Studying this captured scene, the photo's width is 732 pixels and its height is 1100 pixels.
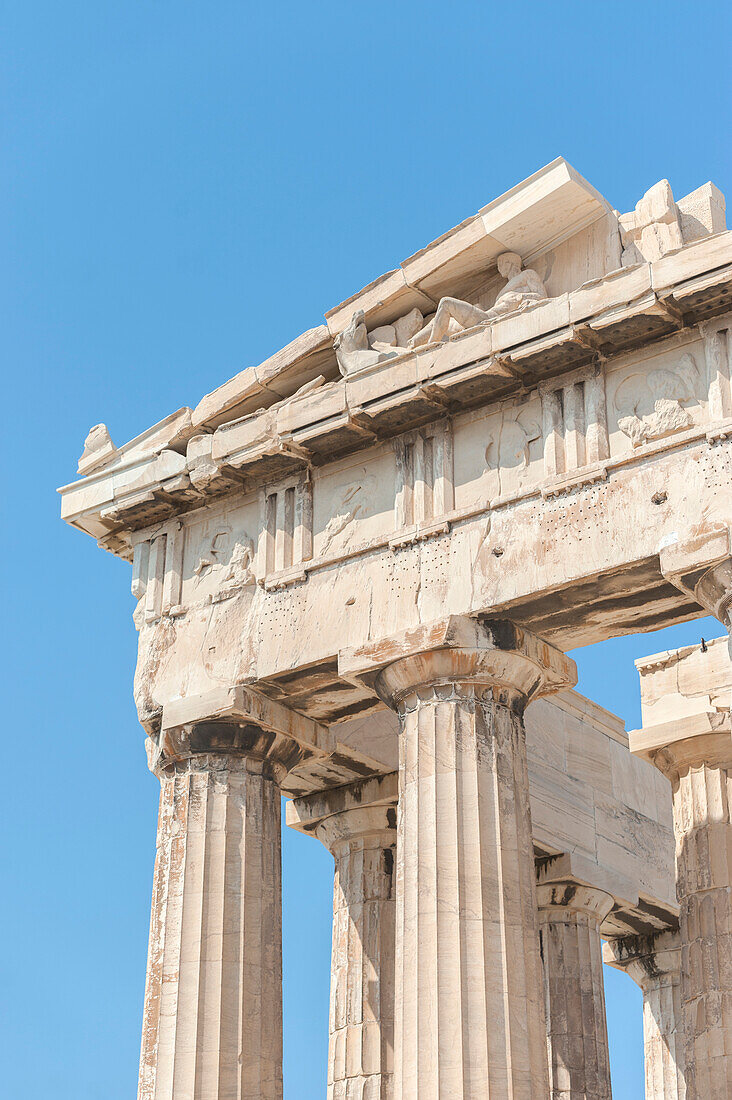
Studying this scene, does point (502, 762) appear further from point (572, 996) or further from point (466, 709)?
point (572, 996)

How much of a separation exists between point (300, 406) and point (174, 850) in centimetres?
659

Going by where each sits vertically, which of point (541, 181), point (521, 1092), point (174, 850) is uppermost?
point (541, 181)

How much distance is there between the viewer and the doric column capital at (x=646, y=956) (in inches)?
1341

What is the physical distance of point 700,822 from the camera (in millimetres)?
27797

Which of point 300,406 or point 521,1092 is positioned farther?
point 300,406

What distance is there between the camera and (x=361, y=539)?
24797 millimetres

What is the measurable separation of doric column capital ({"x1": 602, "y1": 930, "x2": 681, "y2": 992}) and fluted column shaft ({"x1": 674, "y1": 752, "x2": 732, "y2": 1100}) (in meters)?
6.48

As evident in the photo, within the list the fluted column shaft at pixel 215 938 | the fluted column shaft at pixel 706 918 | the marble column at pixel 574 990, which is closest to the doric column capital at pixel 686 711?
the fluted column shaft at pixel 706 918

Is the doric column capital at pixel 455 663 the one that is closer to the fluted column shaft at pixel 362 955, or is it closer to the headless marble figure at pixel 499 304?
the headless marble figure at pixel 499 304

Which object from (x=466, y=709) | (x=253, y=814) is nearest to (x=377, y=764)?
(x=253, y=814)

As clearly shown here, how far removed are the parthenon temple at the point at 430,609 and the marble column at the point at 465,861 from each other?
41 mm

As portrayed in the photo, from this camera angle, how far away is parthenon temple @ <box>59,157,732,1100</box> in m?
21.8

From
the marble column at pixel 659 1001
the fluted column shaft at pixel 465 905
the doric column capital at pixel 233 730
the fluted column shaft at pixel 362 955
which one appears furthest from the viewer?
the marble column at pixel 659 1001

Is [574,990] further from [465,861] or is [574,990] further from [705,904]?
[465,861]
